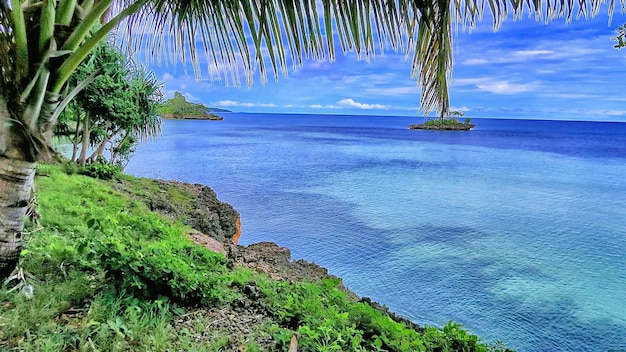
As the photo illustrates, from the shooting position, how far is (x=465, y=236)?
1146 cm

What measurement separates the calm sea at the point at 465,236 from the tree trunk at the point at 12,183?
6.52 metres

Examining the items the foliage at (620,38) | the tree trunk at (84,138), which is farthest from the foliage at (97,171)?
the foliage at (620,38)

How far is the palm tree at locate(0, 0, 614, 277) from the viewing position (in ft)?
5.79

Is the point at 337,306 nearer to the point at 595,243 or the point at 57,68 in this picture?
the point at 57,68

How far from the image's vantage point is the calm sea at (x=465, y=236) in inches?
280

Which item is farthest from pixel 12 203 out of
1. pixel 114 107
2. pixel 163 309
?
pixel 114 107

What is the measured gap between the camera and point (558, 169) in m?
25.8

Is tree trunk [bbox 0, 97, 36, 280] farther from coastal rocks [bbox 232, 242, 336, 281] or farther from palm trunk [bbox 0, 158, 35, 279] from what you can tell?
coastal rocks [bbox 232, 242, 336, 281]

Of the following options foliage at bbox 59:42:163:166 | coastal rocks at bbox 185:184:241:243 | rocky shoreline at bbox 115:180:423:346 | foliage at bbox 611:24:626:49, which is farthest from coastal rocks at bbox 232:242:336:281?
foliage at bbox 59:42:163:166

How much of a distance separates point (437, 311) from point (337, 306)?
502 centimetres

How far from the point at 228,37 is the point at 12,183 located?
1368 mm

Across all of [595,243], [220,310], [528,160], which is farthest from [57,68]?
[528,160]

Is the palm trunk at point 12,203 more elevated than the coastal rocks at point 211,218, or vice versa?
the palm trunk at point 12,203

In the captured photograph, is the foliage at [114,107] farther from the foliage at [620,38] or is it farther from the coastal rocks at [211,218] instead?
the foliage at [620,38]
